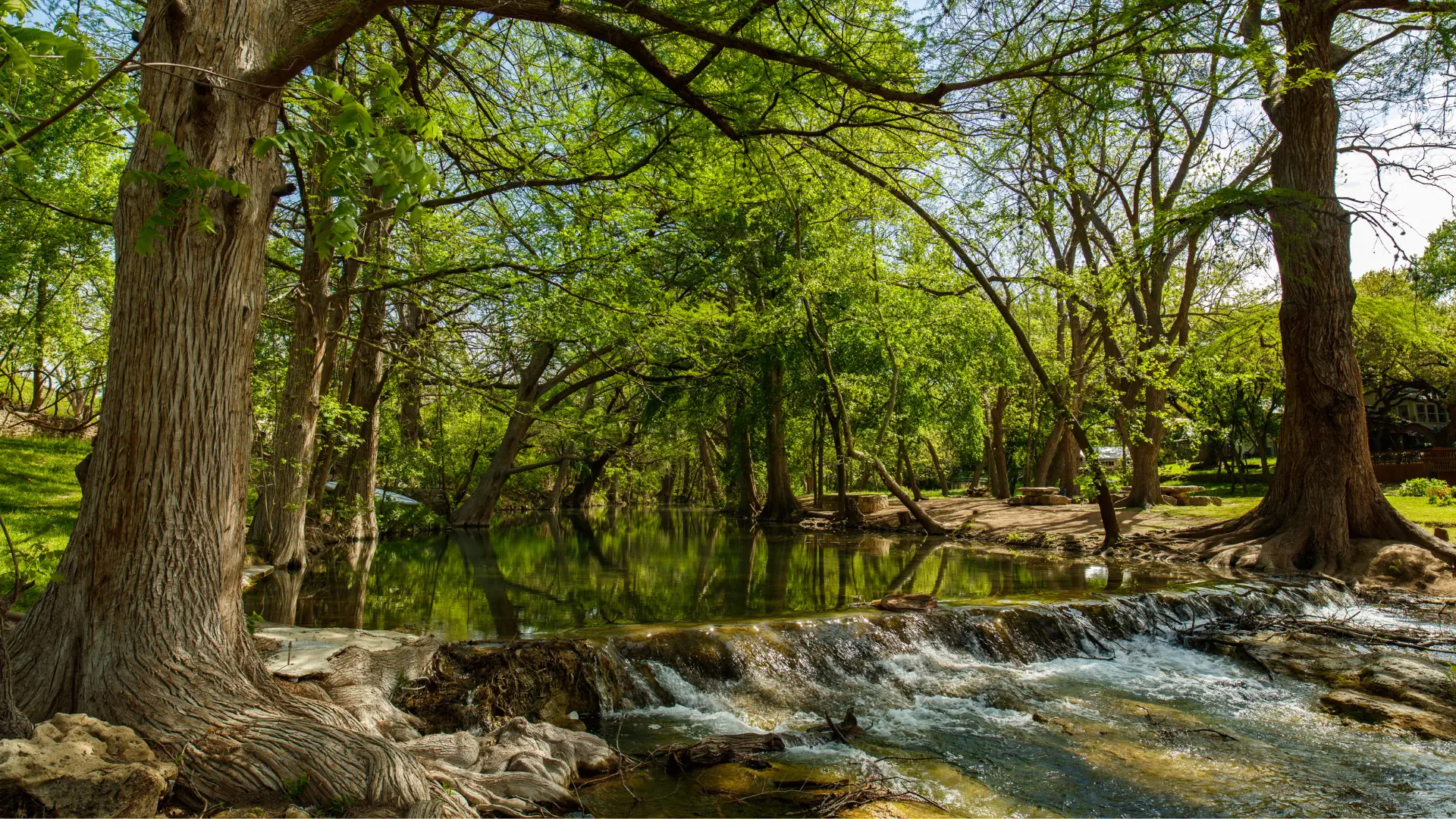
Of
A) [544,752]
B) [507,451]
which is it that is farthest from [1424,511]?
[507,451]

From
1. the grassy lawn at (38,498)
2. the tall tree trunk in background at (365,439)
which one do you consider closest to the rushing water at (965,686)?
the grassy lawn at (38,498)

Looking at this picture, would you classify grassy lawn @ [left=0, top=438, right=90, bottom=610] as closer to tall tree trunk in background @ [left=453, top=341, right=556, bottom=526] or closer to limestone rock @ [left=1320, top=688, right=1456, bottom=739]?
tall tree trunk in background @ [left=453, top=341, right=556, bottom=526]

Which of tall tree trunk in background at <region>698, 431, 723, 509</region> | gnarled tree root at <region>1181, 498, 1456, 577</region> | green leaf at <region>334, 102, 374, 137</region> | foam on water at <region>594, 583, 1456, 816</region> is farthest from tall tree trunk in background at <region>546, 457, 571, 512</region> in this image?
green leaf at <region>334, 102, 374, 137</region>

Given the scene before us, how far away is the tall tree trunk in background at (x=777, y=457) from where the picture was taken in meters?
24.0

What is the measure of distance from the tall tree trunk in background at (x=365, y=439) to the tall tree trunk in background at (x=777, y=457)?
36.0 feet

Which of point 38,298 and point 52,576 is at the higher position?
point 38,298

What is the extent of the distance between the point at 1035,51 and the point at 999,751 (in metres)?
5.43

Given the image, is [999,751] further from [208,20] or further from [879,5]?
[208,20]

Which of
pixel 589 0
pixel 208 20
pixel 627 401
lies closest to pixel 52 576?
pixel 208 20

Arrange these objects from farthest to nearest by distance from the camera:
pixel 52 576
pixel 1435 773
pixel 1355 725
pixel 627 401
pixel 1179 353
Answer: pixel 627 401, pixel 1179 353, pixel 1355 725, pixel 1435 773, pixel 52 576

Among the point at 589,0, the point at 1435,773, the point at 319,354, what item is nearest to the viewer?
the point at 1435,773

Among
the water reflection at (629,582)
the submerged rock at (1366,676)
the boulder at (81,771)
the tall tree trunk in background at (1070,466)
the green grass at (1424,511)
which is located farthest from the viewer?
the tall tree trunk in background at (1070,466)

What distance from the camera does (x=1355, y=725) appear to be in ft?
20.1

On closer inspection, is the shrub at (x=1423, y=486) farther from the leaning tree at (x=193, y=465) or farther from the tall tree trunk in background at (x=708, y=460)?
the tall tree trunk in background at (x=708, y=460)
